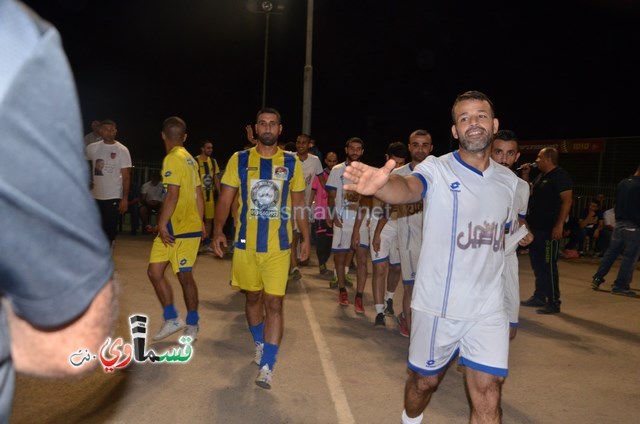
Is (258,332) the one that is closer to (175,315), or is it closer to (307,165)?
(175,315)

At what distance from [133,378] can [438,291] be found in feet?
9.32

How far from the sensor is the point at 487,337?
3.36 metres

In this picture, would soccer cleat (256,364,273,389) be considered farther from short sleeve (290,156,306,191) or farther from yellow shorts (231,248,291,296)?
short sleeve (290,156,306,191)

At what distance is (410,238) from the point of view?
6320 mm

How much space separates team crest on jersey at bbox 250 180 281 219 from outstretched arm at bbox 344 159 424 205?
6.60 ft

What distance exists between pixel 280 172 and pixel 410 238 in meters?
1.95

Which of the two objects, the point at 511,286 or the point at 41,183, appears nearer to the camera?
the point at 41,183

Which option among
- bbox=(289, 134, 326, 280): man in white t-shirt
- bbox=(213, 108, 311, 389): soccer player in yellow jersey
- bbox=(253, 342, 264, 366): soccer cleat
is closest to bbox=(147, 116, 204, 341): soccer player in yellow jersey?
bbox=(213, 108, 311, 389): soccer player in yellow jersey

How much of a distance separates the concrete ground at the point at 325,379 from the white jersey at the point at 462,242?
4.20 ft

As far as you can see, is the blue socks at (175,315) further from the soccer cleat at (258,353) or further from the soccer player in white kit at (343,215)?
the soccer player in white kit at (343,215)

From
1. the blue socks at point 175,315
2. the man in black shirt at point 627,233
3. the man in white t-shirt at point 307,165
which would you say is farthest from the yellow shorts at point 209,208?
the man in black shirt at point 627,233

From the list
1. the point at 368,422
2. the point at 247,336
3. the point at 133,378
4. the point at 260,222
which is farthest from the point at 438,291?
the point at 247,336

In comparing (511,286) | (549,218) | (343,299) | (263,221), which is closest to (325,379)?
(263,221)

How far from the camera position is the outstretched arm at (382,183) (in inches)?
114
